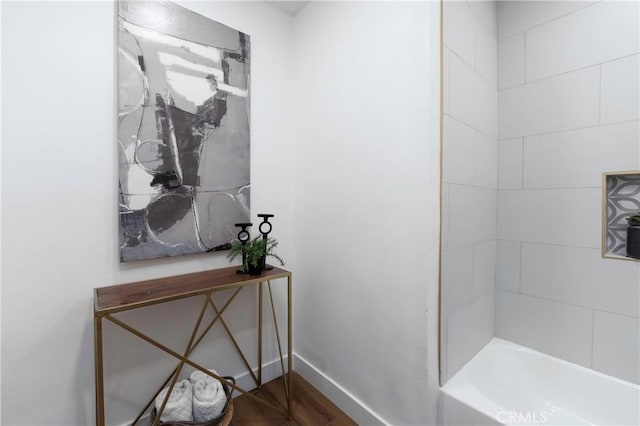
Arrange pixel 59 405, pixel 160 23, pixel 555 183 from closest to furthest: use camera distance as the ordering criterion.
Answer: pixel 59 405
pixel 160 23
pixel 555 183

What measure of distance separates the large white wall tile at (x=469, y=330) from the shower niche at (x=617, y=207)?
59 cm

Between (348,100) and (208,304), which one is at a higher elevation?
(348,100)

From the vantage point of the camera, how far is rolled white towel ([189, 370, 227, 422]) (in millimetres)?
1182

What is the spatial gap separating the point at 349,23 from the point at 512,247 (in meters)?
1.54

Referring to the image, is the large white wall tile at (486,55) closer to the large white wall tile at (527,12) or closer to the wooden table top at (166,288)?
the large white wall tile at (527,12)

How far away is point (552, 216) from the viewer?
1408 millimetres

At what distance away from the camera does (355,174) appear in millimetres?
1407

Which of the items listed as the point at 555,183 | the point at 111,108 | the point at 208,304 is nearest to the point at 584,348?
the point at 555,183

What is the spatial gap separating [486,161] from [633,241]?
677 millimetres

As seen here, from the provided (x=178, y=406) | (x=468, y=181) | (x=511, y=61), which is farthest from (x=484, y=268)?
(x=178, y=406)

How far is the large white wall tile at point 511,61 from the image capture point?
58.8 inches

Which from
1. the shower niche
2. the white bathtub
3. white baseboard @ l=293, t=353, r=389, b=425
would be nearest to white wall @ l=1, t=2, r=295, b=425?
white baseboard @ l=293, t=353, r=389, b=425

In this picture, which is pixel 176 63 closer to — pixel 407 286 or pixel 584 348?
pixel 407 286

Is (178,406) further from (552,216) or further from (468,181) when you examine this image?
(552,216)
